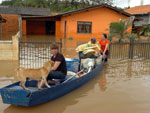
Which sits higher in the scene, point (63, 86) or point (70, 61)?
point (70, 61)

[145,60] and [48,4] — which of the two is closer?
[145,60]

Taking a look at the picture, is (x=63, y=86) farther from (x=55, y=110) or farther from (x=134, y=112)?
(x=134, y=112)

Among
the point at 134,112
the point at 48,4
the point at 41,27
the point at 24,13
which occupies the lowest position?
the point at 134,112

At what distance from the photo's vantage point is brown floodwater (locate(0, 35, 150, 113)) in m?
4.54

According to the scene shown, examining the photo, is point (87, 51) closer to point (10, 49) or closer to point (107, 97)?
point (107, 97)

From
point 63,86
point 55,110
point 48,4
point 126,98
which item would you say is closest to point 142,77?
Answer: point 126,98

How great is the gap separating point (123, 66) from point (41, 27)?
21.4m

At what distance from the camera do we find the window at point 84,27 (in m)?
20.7

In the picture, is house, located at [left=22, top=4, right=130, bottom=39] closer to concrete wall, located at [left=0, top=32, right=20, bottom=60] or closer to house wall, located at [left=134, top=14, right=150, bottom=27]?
house wall, located at [left=134, top=14, right=150, bottom=27]

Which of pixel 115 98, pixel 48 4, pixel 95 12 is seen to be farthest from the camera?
pixel 48 4

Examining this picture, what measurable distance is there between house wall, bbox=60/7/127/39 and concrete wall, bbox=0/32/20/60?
11.8m

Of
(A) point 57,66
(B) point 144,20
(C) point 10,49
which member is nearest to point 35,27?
(B) point 144,20

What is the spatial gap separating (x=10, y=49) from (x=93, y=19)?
45.2 ft

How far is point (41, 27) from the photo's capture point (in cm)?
2825
